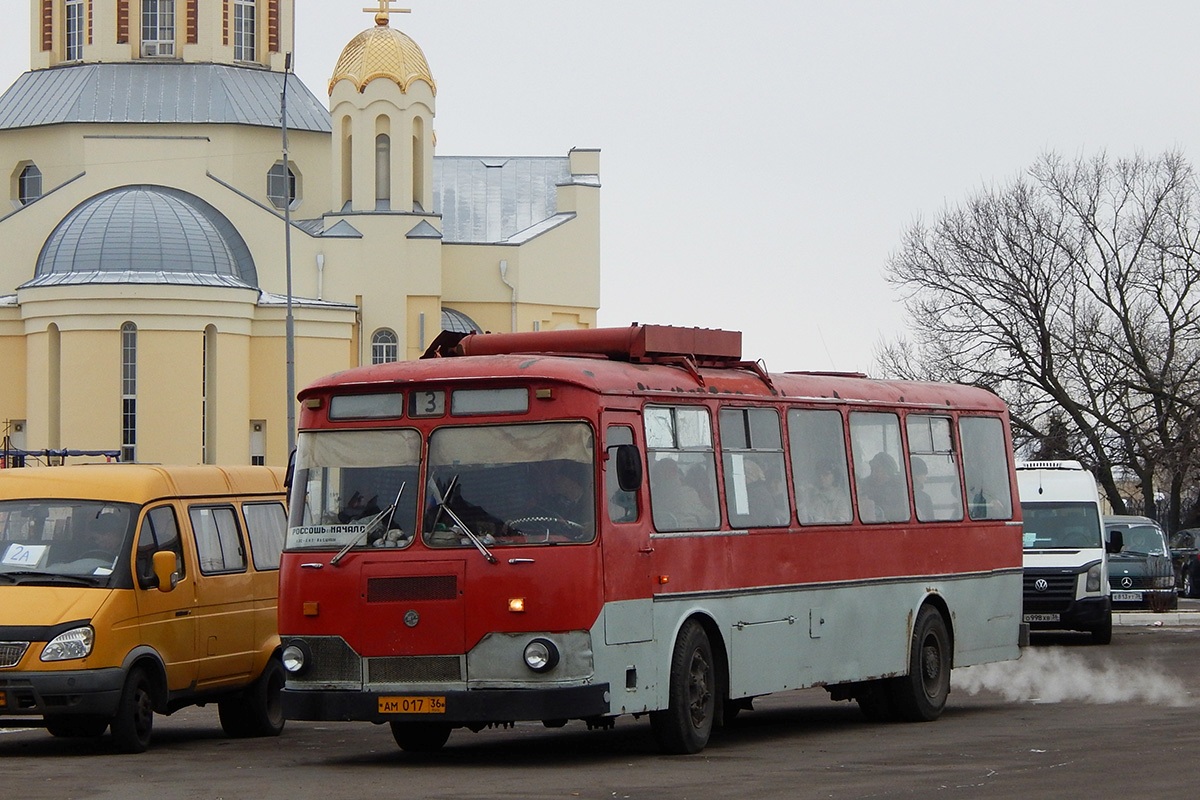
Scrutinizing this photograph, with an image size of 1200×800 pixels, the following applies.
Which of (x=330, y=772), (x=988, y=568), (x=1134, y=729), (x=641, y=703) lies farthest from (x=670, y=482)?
(x=988, y=568)

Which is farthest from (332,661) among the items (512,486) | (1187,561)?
(1187,561)

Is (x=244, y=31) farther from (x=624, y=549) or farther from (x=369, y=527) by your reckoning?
(x=624, y=549)

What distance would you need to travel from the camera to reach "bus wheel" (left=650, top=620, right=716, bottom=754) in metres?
14.2

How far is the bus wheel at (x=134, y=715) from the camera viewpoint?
15156 millimetres

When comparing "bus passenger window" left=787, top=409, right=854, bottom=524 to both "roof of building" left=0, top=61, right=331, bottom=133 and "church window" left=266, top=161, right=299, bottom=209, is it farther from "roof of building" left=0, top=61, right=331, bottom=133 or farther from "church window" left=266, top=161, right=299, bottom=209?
"church window" left=266, top=161, right=299, bottom=209

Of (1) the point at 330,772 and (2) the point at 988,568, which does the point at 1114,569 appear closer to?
(2) the point at 988,568

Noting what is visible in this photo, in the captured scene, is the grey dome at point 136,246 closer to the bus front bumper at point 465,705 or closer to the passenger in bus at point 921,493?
the passenger in bus at point 921,493

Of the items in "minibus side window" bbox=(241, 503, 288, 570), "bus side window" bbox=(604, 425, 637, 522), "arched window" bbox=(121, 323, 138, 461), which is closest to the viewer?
"bus side window" bbox=(604, 425, 637, 522)

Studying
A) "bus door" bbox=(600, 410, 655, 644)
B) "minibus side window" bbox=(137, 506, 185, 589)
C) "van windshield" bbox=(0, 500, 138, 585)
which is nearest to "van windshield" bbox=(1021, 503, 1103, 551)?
"minibus side window" bbox=(137, 506, 185, 589)

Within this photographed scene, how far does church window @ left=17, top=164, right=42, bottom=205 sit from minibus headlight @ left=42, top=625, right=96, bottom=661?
5745 centimetres

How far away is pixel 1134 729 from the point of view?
51.9ft

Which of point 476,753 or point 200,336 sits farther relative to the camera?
point 200,336

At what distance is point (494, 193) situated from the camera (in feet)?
256

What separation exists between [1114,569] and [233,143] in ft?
126
